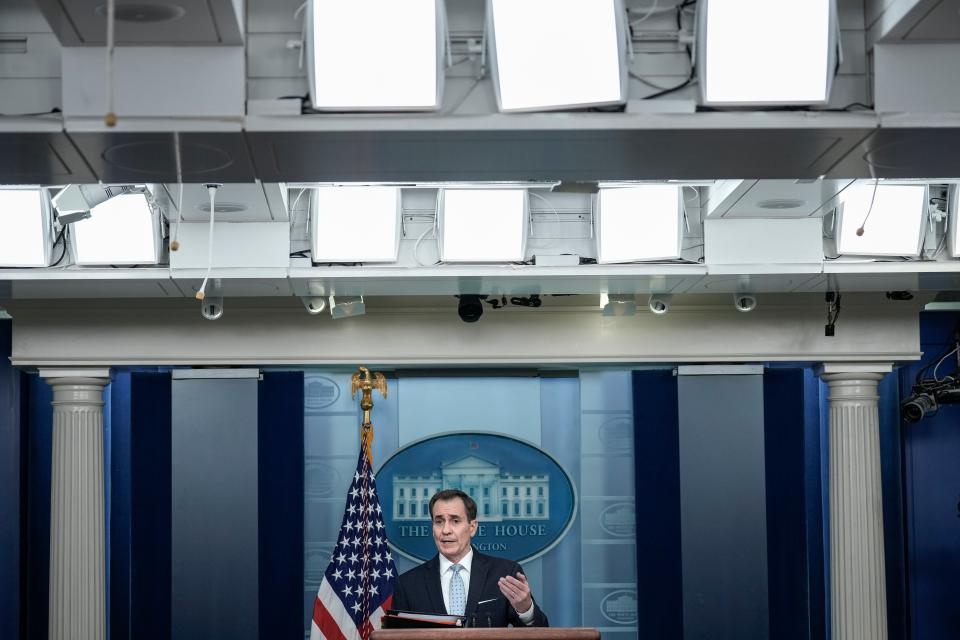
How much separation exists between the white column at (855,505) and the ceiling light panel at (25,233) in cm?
426

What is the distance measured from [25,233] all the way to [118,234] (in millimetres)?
421

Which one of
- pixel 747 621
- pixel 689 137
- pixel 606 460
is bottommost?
pixel 747 621

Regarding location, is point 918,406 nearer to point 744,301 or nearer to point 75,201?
point 744,301

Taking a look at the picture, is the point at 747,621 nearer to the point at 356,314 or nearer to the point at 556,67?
the point at 356,314

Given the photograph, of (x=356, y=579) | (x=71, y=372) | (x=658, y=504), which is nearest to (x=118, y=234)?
(x=71, y=372)

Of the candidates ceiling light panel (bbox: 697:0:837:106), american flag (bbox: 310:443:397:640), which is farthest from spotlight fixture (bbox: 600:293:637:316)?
ceiling light panel (bbox: 697:0:837:106)

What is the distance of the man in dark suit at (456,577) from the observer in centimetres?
480

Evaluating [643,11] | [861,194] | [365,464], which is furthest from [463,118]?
[365,464]

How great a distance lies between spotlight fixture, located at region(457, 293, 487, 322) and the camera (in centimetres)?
675

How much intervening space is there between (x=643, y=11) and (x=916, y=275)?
304 centimetres

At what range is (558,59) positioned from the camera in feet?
11.0

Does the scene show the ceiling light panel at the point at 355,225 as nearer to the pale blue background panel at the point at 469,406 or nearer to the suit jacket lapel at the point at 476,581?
the suit jacket lapel at the point at 476,581

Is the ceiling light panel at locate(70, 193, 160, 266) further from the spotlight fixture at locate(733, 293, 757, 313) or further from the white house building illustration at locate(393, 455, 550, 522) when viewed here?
the spotlight fixture at locate(733, 293, 757, 313)

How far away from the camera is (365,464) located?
6758 mm
